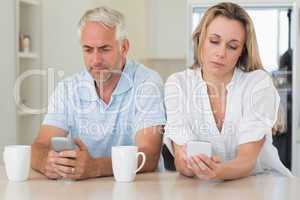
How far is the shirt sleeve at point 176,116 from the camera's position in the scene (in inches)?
58.4

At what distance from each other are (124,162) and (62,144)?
178 millimetres

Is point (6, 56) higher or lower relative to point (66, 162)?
higher

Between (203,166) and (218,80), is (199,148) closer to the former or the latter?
(203,166)

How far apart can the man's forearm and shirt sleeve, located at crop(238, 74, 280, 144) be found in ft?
1.92

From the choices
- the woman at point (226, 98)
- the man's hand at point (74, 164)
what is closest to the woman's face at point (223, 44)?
the woman at point (226, 98)

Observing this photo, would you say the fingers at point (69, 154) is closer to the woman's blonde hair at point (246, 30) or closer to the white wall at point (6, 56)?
the woman's blonde hair at point (246, 30)

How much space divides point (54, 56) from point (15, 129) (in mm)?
620

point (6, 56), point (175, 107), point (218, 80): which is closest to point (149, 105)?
point (175, 107)

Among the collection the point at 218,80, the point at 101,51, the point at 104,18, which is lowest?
the point at 218,80

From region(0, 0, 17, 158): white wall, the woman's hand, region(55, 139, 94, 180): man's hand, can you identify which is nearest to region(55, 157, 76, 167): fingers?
region(55, 139, 94, 180): man's hand

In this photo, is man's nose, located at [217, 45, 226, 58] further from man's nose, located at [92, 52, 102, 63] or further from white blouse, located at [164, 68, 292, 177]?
man's nose, located at [92, 52, 102, 63]

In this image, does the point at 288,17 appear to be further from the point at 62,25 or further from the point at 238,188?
the point at 238,188

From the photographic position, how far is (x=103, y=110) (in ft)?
5.90

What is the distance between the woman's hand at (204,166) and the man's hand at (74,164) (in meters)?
0.27
